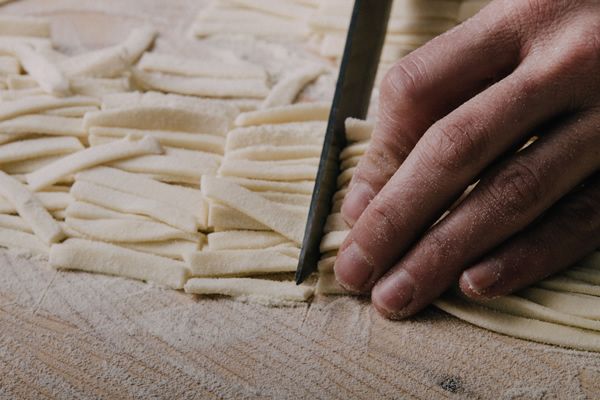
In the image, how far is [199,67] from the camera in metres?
2.35

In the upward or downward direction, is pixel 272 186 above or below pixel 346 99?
below

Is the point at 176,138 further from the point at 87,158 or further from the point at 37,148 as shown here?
the point at 37,148

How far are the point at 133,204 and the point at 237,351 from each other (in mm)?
A: 539

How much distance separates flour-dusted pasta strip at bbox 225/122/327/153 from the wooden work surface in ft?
1.73

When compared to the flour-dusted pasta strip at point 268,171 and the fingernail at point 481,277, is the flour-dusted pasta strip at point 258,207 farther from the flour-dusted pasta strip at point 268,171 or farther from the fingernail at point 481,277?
the fingernail at point 481,277

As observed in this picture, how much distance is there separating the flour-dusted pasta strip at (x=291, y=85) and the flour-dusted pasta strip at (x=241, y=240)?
24.3 inches

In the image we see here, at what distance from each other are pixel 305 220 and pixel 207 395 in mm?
533

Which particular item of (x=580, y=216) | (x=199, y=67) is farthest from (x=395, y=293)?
(x=199, y=67)

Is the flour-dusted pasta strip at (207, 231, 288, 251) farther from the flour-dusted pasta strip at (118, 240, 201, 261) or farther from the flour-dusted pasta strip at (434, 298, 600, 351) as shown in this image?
the flour-dusted pasta strip at (434, 298, 600, 351)

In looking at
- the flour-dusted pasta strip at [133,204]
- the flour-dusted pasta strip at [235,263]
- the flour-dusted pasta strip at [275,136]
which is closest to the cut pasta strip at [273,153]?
the flour-dusted pasta strip at [275,136]

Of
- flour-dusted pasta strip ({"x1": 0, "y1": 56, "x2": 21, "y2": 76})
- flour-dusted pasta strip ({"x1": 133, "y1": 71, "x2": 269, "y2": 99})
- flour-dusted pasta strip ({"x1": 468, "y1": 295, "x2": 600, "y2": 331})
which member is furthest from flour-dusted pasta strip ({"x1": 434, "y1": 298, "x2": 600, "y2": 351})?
flour-dusted pasta strip ({"x1": 0, "y1": 56, "x2": 21, "y2": 76})

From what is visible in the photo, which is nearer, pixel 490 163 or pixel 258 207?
pixel 490 163

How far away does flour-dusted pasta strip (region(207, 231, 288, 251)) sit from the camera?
168 cm

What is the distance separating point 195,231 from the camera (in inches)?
66.9
